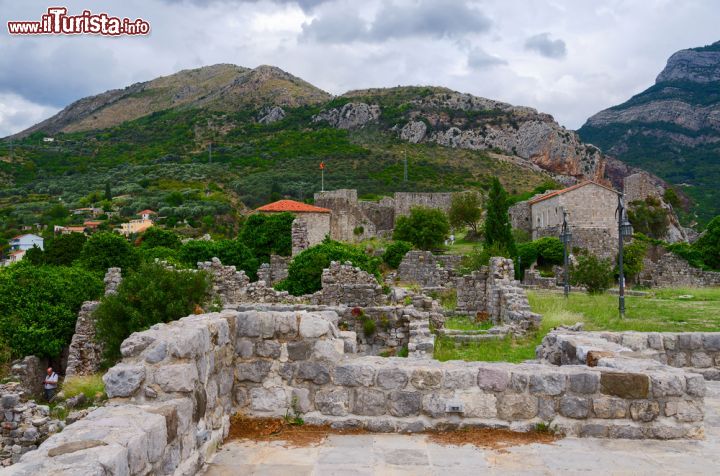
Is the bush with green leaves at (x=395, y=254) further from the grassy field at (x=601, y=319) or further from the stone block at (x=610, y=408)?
the stone block at (x=610, y=408)

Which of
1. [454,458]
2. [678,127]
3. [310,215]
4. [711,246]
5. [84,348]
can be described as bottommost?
[84,348]

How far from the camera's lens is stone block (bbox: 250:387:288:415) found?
5.02 m

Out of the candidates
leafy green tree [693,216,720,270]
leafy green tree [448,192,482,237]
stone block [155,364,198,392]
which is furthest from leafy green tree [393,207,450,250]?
stone block [155,364,198,392]

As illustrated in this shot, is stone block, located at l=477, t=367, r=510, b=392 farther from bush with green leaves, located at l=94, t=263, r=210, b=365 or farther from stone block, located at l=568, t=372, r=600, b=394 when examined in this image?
bush with green leaves, located at l=94, t=263, r=210, b=365

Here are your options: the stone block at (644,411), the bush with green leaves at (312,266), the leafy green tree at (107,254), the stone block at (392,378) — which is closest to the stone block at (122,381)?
the stone block at (392,378)

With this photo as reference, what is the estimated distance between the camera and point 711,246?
3500 centimetres

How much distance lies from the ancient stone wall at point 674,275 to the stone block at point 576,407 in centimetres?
2990

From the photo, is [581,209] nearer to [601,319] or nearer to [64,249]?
[601,319]

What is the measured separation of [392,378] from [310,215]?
108 ft

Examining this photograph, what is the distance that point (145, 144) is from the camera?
101688 millimetres

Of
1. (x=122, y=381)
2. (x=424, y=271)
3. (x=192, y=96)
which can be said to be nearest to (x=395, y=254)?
(x=424, y=271)

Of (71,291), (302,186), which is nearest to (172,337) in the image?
(71,291)

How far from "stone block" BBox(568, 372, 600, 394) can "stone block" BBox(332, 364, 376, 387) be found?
1.73 m

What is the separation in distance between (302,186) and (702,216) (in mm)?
51329
